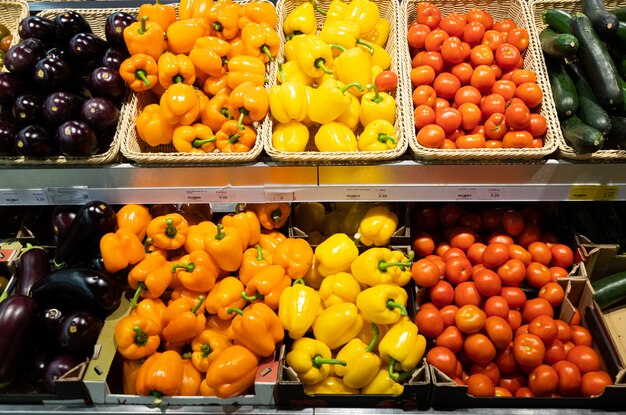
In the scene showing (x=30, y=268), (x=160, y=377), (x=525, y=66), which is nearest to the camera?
(x=160, y=377)

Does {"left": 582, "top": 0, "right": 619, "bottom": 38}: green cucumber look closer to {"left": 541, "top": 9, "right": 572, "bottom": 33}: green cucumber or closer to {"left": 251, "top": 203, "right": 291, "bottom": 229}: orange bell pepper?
{"left": 541, "top": 9, "right": 572, "bottom": 33}: green cucumber

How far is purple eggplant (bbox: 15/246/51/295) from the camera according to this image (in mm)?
2242

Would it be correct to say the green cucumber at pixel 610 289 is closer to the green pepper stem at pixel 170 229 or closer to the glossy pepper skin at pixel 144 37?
the green pepper stem at pixel 170 229

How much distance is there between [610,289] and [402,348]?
3.43ft

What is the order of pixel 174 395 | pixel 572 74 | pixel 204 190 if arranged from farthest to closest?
pixel 572 74
pixel 204 190
pixel 174 395

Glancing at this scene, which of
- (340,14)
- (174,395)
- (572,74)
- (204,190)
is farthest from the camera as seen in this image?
(340,14)

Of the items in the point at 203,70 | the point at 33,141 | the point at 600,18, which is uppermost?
the point at 600,18

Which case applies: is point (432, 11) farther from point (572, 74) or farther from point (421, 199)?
point (421, 199)

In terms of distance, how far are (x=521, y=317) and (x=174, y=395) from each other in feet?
4.54

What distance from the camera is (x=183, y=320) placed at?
209 cm

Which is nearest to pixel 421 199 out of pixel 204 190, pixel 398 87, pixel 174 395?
pixel 398 87

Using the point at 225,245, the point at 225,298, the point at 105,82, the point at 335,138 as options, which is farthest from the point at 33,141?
the point at 335,138

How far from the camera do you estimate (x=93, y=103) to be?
7.00 feet

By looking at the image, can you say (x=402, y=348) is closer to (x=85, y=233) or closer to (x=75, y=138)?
(x=85, y=233)
